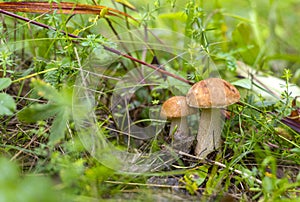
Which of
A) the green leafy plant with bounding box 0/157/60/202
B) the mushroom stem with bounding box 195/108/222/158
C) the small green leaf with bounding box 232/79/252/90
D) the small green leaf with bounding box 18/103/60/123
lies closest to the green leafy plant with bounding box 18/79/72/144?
the small green leaf with bounding box 18/103/60/123

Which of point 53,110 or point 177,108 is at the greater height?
point 53,110

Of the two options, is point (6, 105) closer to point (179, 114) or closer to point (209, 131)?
point (179, 114)

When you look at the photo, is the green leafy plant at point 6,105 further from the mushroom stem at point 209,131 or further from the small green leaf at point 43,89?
the mushroom stem at point 209,131

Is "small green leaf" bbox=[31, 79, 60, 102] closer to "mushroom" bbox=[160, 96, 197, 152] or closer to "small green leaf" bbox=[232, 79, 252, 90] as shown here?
"mushroom" bbox=[160, 96, 197, 152]

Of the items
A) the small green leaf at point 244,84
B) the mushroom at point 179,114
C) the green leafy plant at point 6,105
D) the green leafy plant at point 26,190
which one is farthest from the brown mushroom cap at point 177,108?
the green leafy plant at point 26,190

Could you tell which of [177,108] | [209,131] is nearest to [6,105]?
[177,108]
